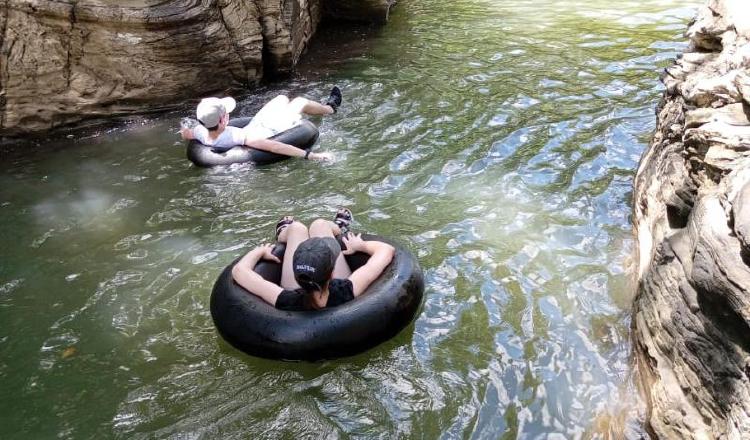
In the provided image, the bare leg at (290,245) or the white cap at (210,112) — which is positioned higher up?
the white cap at (210,112)

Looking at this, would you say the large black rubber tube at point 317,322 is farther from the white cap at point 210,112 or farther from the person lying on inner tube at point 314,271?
the white cap at point 210,112

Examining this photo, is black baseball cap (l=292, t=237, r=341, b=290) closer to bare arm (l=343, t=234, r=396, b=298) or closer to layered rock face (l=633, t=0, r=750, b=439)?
bare arm (l=343, t=234, r=396, b=298)

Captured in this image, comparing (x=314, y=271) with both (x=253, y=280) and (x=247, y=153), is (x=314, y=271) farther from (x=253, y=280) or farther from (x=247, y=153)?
(x=247, y=153)

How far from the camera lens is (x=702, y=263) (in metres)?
2.96

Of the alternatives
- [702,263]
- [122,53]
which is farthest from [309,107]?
[702,263]

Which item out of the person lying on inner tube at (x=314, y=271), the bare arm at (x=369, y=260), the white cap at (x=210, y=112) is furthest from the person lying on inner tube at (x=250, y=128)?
the bare arm at (x=369, y=260)

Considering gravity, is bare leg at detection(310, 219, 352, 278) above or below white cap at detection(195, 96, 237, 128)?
below

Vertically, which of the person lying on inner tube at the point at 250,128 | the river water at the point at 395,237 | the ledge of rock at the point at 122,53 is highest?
the ledge of rock at the point at 122,53

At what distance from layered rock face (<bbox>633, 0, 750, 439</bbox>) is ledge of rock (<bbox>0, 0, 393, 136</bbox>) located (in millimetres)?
6218

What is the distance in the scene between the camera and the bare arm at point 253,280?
4.27 metres

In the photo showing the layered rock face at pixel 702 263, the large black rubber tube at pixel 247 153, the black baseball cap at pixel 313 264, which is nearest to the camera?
the layered rock face at pixel 702 263

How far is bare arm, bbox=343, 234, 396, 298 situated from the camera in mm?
4359

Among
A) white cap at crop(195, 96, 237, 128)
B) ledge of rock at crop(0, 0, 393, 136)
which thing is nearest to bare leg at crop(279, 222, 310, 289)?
white cap at crop(195, 96, 237, 128)

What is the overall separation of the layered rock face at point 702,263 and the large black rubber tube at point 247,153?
383 cm
